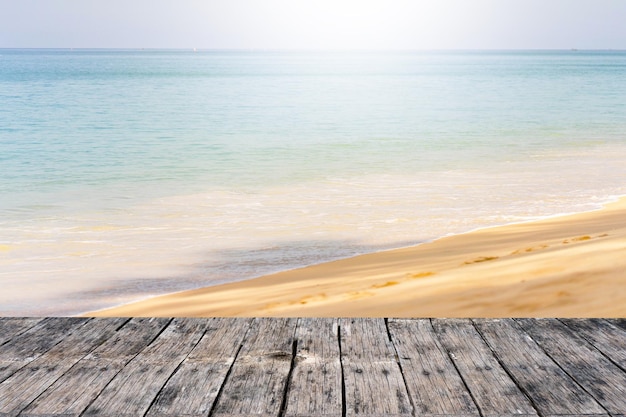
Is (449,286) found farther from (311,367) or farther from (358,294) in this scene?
(311,367)

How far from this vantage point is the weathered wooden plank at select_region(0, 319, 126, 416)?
2.04m

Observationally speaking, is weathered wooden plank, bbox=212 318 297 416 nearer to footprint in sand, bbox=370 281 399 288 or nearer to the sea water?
footprint in sand, bbox=370 281 399 288

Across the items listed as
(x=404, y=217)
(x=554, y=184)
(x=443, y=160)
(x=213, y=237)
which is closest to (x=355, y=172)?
(x=443, y=160)

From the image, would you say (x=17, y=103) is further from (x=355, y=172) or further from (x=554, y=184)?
(x=554, y=184)

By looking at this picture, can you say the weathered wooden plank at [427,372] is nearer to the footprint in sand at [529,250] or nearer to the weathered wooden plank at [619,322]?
the weathered wooden plank at [619,322]

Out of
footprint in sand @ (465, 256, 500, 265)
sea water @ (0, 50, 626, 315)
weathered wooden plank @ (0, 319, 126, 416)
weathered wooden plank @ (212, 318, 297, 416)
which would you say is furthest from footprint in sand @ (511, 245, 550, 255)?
weathered wooden plank @ (0, 319, 126, 416)

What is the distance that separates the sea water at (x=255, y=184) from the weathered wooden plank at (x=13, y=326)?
230 cm

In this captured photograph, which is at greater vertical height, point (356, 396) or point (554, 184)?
point (356, 396)

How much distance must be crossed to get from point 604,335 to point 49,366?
174cm

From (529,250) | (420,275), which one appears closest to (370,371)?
(420,275)

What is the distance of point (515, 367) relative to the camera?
2.25 meters

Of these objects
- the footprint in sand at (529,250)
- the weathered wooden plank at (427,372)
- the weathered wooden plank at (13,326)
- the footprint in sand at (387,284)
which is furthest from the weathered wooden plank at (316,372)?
the footprint in sand at (529,250)

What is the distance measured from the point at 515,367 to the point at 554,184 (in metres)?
8.51

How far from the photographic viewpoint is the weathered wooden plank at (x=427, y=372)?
77.9 inches
